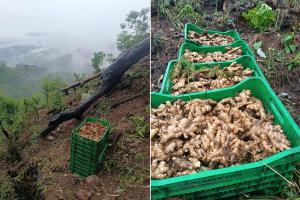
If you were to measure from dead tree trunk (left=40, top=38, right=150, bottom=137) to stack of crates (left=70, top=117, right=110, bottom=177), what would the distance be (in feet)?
1.22

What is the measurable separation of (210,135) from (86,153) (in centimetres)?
91

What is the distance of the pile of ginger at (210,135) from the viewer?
4.22ft

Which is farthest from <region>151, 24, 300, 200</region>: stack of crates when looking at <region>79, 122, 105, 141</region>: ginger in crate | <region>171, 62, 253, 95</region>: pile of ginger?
<region>79, 122, 105, 141</region>: ginger in crate

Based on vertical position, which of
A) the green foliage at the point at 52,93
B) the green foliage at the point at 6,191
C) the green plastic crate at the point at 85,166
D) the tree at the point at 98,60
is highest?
the tree at the point at 98,60

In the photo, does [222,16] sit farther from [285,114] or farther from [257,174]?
[257,174]

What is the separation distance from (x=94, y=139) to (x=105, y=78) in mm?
588

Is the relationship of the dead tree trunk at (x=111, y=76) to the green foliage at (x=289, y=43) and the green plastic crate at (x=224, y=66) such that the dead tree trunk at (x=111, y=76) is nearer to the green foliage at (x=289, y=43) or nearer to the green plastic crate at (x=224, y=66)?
the green plastic crate at (x=224, y=66)

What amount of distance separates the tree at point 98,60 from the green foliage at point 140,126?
607 millimetres

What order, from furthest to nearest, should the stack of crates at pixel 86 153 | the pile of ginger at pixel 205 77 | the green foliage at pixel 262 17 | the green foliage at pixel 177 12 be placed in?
the green foliage at pixel 177 12 → the green foliage at pixel 262 17 → the stack of crates at pixel 86 153 → the pile of ginger at pixel 205 77

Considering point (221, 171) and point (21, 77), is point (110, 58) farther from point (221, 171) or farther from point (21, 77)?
point (221, 171)

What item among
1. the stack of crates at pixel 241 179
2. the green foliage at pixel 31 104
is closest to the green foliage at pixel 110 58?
the green foliage at pixel 31 104

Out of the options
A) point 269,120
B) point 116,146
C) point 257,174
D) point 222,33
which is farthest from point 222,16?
point 257,174

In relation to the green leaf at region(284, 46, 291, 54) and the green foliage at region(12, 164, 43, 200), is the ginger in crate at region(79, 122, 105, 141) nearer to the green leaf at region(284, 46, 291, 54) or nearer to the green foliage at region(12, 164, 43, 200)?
the green foliage at region(12, 164, 43, 200)

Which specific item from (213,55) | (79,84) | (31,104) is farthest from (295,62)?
(31,104)
